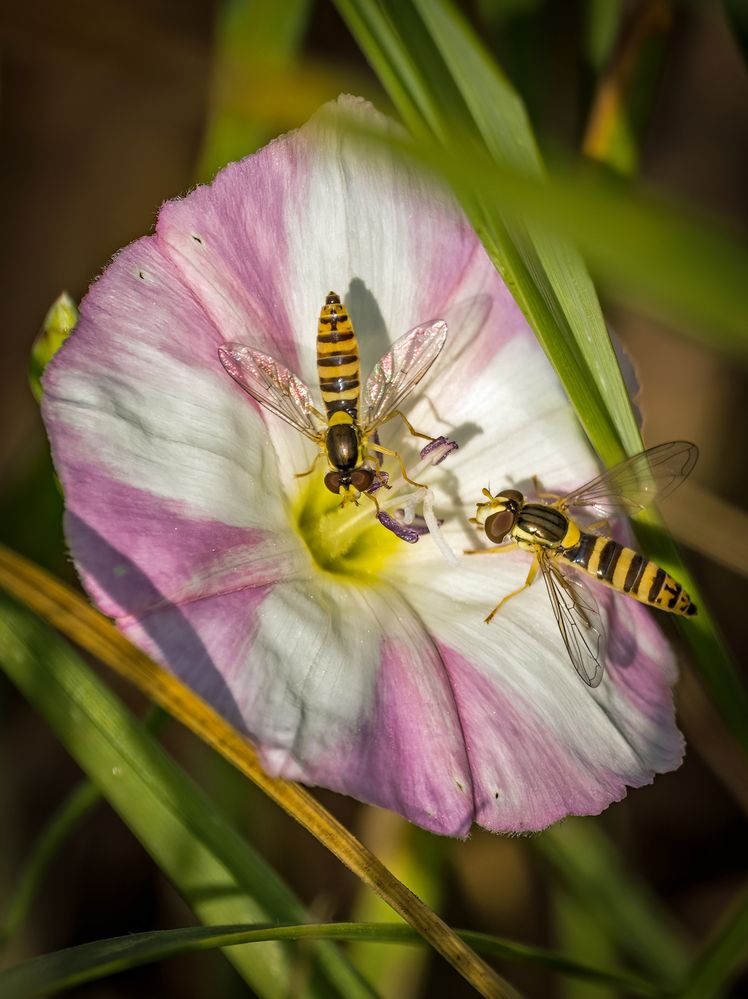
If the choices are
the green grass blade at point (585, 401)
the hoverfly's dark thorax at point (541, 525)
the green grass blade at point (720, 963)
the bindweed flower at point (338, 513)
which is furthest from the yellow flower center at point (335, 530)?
the green grass blade at point (720, 963)

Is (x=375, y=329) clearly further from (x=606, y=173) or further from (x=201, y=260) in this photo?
(x=606, y=173)

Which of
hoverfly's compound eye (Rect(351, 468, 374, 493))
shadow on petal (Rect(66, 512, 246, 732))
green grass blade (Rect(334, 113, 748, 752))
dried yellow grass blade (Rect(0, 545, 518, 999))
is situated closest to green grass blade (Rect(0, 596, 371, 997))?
dried yellow grass blade (Rect(0, 545, 518, 999))

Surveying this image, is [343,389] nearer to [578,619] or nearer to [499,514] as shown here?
[499,514]

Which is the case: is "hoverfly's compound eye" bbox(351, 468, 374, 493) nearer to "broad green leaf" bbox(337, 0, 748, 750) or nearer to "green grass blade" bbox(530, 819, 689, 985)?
"broad green leaf" bbox(337, 0, 748, 750)

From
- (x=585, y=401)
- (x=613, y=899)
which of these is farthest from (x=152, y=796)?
(x=613, y=899)

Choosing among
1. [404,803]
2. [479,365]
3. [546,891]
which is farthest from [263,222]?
[546,891]
